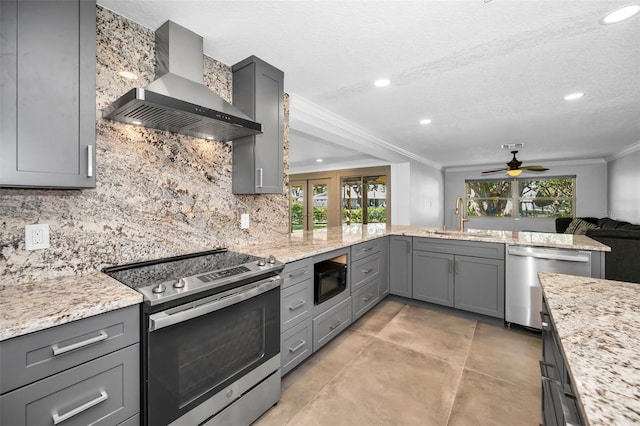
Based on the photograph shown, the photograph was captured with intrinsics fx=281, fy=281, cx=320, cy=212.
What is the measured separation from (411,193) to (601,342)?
5.64 metres

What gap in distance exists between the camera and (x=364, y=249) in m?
3.03

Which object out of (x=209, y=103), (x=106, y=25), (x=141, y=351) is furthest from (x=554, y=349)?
(x=106, y=25)

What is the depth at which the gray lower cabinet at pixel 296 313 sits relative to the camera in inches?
77.3

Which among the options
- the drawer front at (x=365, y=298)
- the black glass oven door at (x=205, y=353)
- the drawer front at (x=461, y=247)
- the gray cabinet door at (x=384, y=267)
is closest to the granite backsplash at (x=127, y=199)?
the black glass oven door at (x=205, y=353)

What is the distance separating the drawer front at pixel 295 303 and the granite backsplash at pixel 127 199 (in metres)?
0.69

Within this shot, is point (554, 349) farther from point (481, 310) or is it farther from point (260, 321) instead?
point (481, 310)

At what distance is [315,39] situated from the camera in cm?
194

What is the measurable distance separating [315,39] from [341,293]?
6.83 feet

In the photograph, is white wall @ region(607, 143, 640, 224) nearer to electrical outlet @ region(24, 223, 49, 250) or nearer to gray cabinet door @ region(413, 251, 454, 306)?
gray cabinet door @ region(413, 251, 454, 306)

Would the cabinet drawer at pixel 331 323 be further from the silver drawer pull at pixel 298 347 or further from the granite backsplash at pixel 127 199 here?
the granite backsplash at pixel 127 199

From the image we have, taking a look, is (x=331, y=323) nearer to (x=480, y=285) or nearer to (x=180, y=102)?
(x=480, y=285)

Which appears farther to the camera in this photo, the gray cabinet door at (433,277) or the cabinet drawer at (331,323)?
the gray cabinet door at (433,277)

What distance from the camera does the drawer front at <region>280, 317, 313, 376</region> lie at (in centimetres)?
197

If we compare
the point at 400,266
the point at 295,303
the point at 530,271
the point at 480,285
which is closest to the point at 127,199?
the point at 295,303
